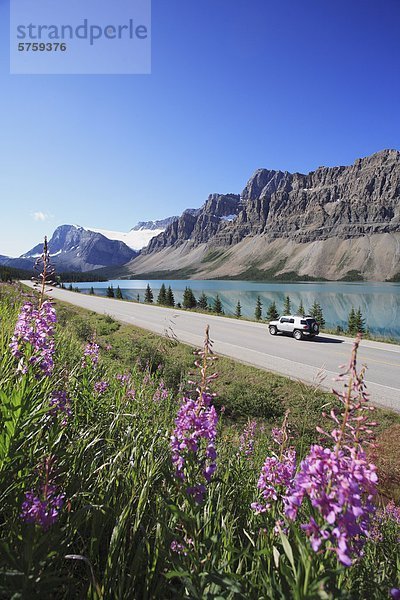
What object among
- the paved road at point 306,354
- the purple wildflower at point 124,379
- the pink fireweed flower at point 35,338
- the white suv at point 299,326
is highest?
the pink fireweed flower at point 35,338

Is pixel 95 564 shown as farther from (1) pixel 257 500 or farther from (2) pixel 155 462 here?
(1) pixel 257 500

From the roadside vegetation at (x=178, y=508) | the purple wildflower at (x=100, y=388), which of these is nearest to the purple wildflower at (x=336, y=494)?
the roadside vegetation at (x=178, y=508)

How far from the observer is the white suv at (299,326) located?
2409cm

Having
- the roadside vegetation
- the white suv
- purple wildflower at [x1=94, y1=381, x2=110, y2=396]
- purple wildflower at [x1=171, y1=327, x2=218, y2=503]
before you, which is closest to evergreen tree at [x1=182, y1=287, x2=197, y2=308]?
the white suv

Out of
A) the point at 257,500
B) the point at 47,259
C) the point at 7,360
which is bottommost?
the point at 257,500

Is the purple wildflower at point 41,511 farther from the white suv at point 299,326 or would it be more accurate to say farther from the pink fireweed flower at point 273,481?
the white suv at point 299,326

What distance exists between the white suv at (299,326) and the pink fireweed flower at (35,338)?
72.5 feet

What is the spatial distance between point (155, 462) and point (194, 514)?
4.45ft

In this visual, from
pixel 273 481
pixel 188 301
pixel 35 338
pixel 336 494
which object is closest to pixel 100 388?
pixel 35 338

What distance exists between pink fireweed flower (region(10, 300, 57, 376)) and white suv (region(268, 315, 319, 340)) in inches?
870

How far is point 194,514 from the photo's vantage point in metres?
2.24

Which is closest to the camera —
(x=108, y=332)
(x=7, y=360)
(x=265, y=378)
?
(x=7, y=360)

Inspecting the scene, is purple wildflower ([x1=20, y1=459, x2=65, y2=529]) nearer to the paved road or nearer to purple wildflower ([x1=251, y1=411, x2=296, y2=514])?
purple wildflower ([x1=251, y1=411, x2=296, y2=514])

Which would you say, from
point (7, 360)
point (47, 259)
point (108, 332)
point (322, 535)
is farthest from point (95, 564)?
point (108, 332)
